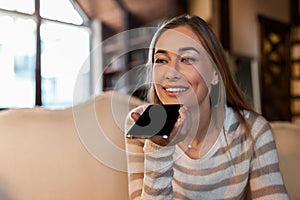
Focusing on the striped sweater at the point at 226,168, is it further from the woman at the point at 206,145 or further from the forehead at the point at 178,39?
the forehead at the point at 178,39

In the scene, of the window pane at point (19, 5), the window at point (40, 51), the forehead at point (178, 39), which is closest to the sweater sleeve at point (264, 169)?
the forehead at point (178, 39)

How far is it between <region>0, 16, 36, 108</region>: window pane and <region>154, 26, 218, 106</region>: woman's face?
0.88 metres

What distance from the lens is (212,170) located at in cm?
82

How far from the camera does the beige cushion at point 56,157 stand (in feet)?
2.74

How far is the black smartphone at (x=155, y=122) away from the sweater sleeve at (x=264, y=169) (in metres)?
0.33

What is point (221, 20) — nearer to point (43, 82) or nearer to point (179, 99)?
point (43, 82)

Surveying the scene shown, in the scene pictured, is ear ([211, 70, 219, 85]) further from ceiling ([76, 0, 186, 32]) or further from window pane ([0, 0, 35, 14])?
window pane ([0, 0, 35, 14])

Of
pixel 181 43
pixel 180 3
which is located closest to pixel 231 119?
pixel 181 43

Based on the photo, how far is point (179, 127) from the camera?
56 cm

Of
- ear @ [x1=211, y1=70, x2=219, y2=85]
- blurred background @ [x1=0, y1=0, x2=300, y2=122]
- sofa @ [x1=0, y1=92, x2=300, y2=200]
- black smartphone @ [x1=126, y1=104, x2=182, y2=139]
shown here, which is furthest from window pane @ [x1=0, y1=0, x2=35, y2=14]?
black smartphone @ [x1=126, y1=104, x2=182, y2=139]

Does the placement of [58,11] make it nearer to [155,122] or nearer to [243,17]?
[155,122]

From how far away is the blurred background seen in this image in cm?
95

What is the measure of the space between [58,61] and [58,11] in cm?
21

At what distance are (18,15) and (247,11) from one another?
5.88ft
